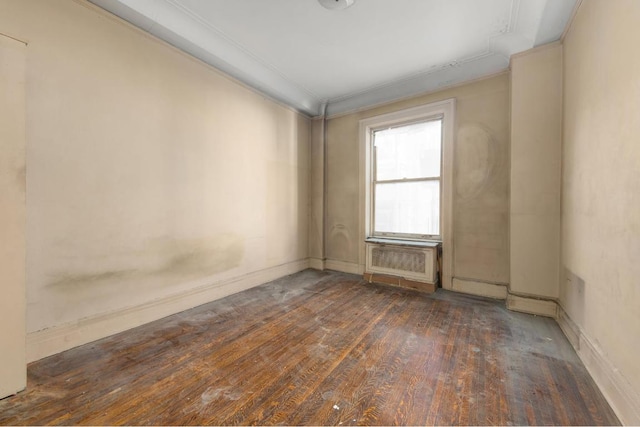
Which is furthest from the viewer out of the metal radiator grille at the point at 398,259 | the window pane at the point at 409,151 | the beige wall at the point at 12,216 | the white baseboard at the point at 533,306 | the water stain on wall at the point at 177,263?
the window pane at the point at 409,151

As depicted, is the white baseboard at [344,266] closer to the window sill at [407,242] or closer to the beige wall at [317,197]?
the beige wall at [317,197]

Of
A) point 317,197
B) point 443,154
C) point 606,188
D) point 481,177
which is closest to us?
point 606,188

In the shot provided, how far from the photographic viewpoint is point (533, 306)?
9.41ft

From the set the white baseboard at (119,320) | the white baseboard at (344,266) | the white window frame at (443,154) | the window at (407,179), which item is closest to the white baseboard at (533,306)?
the white window frame at (443,154)

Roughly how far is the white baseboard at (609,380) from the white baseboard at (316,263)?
341 centimetres

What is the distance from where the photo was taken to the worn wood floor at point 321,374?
148 cm

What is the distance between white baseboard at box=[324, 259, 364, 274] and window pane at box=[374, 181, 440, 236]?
752 mm

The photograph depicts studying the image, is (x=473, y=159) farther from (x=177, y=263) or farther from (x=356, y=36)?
(x=177, y=263)

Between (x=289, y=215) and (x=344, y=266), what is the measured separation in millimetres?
1371

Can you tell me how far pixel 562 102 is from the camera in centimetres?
275

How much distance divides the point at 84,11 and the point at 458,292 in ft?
16.7

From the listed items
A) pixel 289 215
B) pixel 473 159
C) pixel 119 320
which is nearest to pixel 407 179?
pixel 473 159

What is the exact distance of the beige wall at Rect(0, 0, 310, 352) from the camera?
207 centimetres

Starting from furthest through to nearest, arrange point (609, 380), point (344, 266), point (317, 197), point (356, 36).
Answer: point (317, 197), point (344, 266), point (356, 36), point (609, 380)
